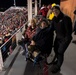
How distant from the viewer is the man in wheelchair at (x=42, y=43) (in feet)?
8.65

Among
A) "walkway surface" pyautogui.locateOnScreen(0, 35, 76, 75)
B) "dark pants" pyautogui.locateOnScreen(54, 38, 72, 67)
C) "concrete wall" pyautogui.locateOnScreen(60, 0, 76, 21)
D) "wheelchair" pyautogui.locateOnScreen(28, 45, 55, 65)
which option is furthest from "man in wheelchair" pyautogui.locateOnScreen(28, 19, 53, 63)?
"concrete wall" pyautogui.locateOnScreen(60, 0, 76, 21)

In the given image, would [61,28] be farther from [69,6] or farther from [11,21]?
[69,6]

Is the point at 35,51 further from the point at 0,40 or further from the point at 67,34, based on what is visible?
the point at 0,40

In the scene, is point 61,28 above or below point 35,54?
above

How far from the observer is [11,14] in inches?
224

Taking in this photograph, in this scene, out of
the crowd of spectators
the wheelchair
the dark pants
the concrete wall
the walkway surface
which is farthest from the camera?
the concrete wall

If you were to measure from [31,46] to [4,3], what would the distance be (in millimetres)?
6584

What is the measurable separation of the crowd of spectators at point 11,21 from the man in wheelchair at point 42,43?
1506mm

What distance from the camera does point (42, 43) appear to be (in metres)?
2.66

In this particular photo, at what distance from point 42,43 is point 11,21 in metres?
2.76

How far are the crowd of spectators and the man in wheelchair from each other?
1.51 m

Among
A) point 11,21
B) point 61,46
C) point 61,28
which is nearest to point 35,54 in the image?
point 61,46

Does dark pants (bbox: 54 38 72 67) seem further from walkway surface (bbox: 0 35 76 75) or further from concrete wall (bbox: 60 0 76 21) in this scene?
concrete wall (bbox: 60 0 76 21)

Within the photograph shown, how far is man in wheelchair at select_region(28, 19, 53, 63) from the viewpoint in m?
2.64
